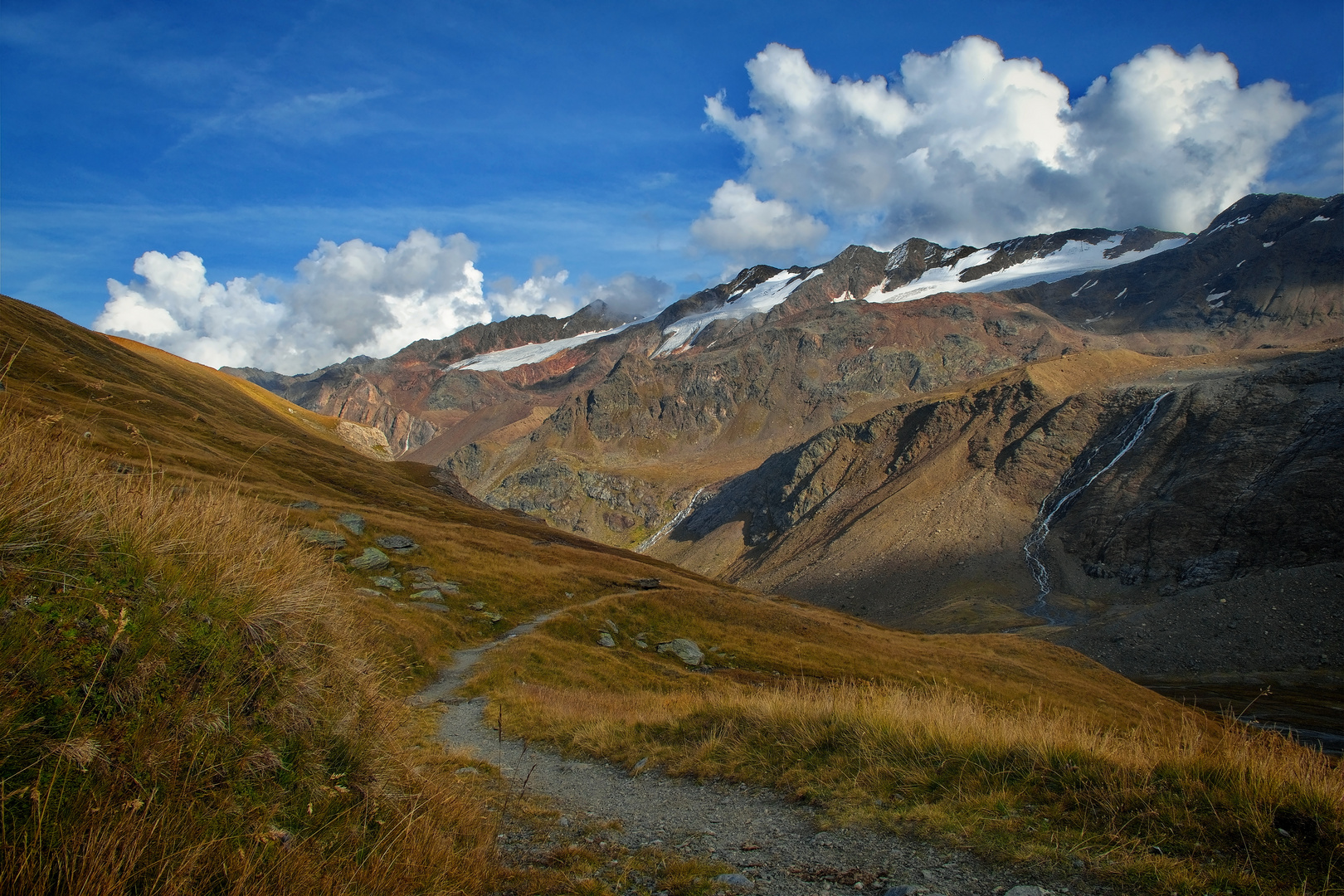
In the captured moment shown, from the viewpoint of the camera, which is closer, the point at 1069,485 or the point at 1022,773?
the point at 1022,773

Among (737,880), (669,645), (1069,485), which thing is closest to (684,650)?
(669,645)

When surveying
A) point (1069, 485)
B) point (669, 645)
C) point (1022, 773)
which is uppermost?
point (1069, 485)

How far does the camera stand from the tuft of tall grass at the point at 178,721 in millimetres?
4059

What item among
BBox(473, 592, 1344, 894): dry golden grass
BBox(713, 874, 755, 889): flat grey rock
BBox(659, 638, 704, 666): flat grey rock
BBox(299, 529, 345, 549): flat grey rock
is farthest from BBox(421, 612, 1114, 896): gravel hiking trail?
BBox(659, 638, 704, 666): flat grey rock

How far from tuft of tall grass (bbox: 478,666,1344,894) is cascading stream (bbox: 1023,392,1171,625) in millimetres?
127992

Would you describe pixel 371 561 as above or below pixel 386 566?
above

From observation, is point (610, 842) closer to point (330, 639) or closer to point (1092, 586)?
point (330, 639)

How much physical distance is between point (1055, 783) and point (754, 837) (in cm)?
349

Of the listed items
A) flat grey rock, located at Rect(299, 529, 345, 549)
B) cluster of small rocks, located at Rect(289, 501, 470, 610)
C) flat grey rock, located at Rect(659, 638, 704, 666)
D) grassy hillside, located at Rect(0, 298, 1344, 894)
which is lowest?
flat grey rock, located at Rect(659, 638, 704, 666)

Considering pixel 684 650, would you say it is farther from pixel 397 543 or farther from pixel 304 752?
pixel 304 752

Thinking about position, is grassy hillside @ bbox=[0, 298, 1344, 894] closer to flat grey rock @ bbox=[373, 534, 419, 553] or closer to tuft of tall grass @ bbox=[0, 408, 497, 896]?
tuft of tall grass @ bbox=[0, 408, 497, 896]

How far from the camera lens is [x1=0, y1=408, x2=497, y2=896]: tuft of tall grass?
406cm

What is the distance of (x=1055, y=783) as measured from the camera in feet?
26.0

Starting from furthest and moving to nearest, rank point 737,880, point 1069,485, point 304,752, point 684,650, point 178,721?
point 1069,485
point 684,650
point 737,880
point 304,752
point 178,721
